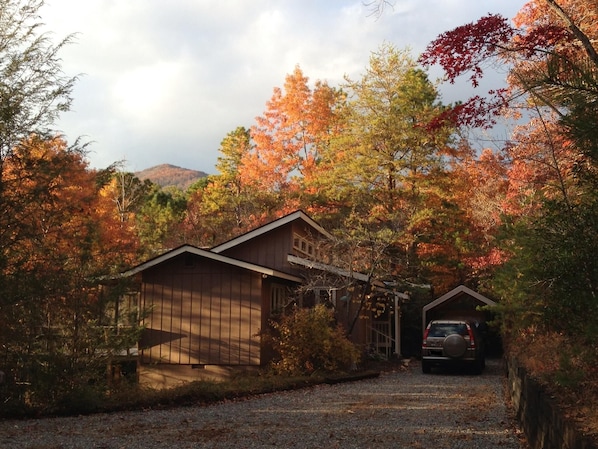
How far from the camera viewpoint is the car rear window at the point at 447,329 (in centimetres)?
1958

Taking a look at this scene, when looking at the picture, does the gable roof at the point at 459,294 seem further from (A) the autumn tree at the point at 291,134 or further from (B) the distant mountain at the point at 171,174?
(B) the distant mountain at the point at 171,174

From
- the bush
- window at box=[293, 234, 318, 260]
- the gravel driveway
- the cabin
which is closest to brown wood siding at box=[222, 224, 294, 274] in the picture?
window at box=[293, 234, 318, 260]

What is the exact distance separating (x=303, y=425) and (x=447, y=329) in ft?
35.8

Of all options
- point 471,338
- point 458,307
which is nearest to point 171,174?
point 458,307

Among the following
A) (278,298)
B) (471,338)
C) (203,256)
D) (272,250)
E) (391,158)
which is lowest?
(471,338)

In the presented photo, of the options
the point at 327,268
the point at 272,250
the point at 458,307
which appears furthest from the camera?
the point at 458,307

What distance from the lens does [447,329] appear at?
64.7 ft

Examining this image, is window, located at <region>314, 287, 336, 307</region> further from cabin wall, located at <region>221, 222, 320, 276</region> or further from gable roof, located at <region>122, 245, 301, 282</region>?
gable roof, located at <region>122, 245, 301, 282</region>

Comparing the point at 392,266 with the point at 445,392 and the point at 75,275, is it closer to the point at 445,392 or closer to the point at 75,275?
the point at 445,392

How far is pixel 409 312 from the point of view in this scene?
2809 centimetres

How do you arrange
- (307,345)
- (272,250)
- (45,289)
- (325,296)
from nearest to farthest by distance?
1. (45,289)
2. (307,345)
3. (272,250)
4. (325,296)

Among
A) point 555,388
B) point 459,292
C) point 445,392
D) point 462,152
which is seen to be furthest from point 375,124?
point 555,388

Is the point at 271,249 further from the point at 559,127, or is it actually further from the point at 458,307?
the point at 559,127

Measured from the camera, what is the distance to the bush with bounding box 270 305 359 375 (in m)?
17.2
